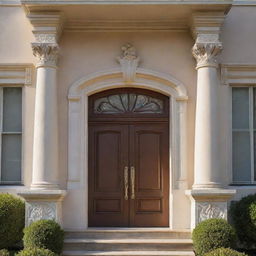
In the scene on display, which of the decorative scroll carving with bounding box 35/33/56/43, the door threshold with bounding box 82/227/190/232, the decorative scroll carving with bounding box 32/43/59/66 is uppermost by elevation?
the decorative scroll carving with bounding box 35/33/56/43

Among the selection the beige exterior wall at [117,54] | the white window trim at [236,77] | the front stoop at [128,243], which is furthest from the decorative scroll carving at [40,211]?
the white window trim at [236,77]

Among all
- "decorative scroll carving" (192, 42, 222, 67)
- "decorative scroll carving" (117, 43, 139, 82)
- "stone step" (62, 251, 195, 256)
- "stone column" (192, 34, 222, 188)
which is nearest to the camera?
"stone step" (62, 251, 195, 256)

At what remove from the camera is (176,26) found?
35.9 ft

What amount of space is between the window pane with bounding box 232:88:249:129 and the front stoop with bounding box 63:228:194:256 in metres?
2.47

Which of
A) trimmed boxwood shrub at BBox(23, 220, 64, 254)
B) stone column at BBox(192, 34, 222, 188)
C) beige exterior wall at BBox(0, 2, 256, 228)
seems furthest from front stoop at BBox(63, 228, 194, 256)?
beige exterior wall at BBox(0, 2, 256, 228)

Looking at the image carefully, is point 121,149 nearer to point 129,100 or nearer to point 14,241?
point 129,100

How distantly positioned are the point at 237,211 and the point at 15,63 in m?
5.17

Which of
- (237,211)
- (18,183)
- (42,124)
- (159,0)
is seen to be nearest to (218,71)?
(159,0)

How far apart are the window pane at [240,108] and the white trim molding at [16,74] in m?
4.11

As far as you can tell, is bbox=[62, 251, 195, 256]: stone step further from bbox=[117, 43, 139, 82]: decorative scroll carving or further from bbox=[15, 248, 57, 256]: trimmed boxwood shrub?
bbox=[117, 43, 139, 82]: decorative scroll carving

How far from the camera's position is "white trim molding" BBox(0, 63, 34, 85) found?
11016 millimetres

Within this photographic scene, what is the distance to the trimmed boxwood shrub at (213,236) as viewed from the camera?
9.51 meters

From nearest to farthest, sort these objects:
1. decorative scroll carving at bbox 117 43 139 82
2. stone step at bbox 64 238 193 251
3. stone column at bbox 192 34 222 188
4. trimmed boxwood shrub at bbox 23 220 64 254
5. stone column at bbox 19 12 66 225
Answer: trimmed boxwood shrub at bbox 23 220 64 254, stone step at bbox 64 238 193 251, stone column at bbox 19 12 66 225, stone column at bbox 192 34 222 188, decorative scroll carving at bbox 117 43 139 82

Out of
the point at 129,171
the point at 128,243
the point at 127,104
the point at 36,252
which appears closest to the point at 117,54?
the point at 127,104
